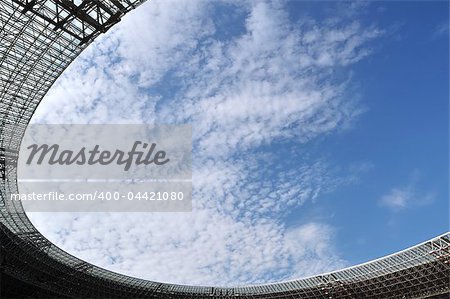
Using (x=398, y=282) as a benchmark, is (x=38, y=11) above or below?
above

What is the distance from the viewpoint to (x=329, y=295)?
5572cm

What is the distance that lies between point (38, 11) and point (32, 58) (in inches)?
226

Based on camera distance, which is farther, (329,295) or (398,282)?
(329,295)

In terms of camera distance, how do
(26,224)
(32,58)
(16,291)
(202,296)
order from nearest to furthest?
1. (32,58)
2. (26,224)
3. (16,291)
4. (202,296)

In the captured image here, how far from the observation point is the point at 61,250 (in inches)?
1844

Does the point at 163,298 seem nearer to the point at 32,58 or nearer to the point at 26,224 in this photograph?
the point at 26,224

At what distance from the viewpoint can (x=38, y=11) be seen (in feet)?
85.6

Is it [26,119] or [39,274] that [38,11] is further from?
[39,274]

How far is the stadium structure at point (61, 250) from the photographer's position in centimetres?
2655

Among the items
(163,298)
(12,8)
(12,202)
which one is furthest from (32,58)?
(163,298)

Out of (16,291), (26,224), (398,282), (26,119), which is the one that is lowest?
(398,282)

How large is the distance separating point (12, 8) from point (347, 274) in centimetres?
4799

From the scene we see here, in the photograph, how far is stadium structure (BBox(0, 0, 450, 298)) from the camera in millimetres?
26547

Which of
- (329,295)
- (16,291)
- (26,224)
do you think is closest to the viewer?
(26,224)
